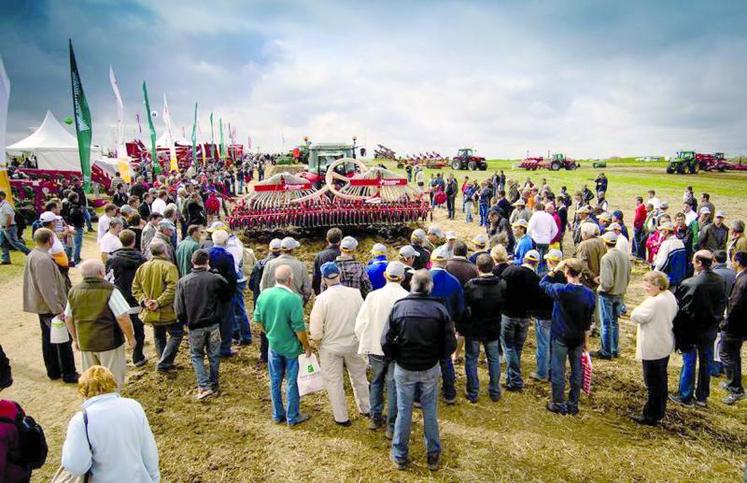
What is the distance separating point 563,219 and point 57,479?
9.54m

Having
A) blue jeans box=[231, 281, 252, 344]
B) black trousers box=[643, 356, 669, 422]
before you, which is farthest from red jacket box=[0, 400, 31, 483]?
black trousers box=[643, 356, 669, 422]

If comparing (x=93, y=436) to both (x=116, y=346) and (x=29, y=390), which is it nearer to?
(x=116, y=346)

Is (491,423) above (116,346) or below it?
below

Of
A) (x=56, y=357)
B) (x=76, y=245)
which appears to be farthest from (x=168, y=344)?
(x=76, y=245)

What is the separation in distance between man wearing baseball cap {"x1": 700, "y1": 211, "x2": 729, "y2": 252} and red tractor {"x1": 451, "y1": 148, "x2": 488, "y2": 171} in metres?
26.2

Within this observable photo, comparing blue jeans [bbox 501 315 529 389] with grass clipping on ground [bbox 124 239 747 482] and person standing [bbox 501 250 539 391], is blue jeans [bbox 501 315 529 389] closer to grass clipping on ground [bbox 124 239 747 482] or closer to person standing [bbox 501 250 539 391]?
person standing [bbox 501 250 539 391]

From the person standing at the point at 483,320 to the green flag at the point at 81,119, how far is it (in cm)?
976

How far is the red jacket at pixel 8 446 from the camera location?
197cm

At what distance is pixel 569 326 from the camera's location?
3947 mm

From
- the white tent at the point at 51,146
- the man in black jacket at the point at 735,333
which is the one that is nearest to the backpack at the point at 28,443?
the man in black jacket at the point at 735,333

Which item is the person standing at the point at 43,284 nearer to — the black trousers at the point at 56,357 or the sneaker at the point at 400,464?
the black trousers at the point at 56,357

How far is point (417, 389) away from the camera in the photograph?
338 centimetres

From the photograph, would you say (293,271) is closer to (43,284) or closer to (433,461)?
(433,461)

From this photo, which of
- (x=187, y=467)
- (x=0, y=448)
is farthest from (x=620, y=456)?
(x=0, y=448)
